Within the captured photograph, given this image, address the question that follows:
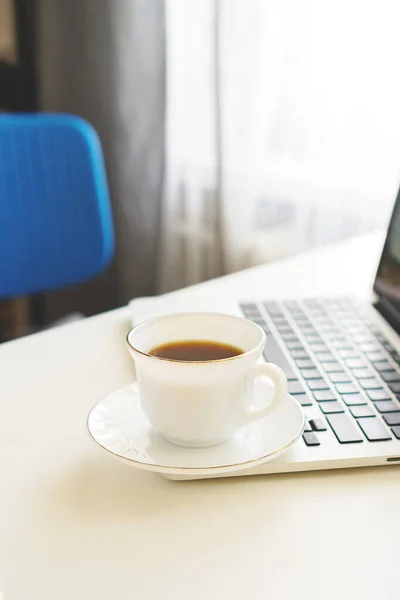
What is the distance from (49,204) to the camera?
1262 millimetres

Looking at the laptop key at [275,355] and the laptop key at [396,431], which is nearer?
the laptop key at [396,431]

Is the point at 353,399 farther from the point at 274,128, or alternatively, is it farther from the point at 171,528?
the point at 274,128

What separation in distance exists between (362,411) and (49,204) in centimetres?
88

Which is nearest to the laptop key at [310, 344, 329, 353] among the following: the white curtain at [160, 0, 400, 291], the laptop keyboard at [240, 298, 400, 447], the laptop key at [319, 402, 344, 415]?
the laptop keyboard at [240, 298, 400, 447]

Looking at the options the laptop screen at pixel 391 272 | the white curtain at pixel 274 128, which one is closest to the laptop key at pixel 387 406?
the laptop screen at pixel 391 272

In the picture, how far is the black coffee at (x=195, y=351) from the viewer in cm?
51

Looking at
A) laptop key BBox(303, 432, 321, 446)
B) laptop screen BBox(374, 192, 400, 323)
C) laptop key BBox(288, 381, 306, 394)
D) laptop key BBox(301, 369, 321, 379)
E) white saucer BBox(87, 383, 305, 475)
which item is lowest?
laptop screen BBox(374, 192, 400, 323)

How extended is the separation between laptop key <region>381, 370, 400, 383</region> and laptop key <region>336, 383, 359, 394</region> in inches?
1.4

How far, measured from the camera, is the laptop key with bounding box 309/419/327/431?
1.65 ft

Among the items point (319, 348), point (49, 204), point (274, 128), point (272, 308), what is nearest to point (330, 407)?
point (319, 348)

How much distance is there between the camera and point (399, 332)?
709 mm

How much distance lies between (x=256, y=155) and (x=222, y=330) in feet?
3.39

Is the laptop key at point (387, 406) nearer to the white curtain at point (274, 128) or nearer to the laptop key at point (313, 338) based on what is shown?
the laptop key at point (313, 338)

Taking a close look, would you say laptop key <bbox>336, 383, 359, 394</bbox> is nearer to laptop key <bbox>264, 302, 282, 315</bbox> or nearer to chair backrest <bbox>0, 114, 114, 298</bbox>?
laptop key <bbox>264, 302, 282, 315</bbox>
